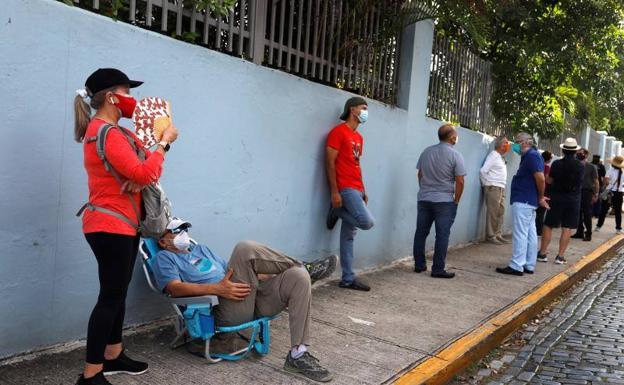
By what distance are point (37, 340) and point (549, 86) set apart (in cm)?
915

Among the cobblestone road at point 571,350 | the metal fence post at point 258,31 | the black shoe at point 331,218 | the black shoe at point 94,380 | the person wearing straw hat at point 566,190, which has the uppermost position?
the metal fence post at point 258,31

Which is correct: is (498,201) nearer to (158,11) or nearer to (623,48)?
(623,48)

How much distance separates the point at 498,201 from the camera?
9.42 metres

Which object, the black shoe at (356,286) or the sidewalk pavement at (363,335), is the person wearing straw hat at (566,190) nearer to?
the sidewalk pavement at (363,335)

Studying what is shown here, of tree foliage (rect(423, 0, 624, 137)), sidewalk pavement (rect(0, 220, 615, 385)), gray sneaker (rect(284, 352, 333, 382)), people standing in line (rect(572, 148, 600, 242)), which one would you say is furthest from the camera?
people standing in line (rect(572, 148, 600, 242))

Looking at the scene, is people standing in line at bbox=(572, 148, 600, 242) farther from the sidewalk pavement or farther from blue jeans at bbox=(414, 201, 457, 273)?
Answer: blue jeans at bbox=(414, 201, 457, 273)

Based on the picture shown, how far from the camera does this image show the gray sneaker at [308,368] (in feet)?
10.9

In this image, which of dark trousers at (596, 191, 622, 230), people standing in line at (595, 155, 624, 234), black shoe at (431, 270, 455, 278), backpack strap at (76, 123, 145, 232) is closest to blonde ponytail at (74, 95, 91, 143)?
backpack strap at (76, 123, 145, 232)

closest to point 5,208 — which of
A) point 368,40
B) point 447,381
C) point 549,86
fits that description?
point 447,381

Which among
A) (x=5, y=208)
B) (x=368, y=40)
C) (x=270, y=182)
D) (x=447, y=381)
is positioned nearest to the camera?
(x=5, y=208)

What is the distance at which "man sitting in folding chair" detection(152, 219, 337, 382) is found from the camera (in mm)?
3297

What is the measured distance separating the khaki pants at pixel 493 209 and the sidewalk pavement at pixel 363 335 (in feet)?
7.63

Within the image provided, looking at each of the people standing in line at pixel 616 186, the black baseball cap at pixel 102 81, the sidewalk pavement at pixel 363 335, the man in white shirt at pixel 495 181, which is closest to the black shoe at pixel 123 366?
the sidewalk pavement at pixel 363 335

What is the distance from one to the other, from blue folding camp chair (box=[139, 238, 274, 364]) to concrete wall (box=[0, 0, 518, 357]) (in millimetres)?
411
